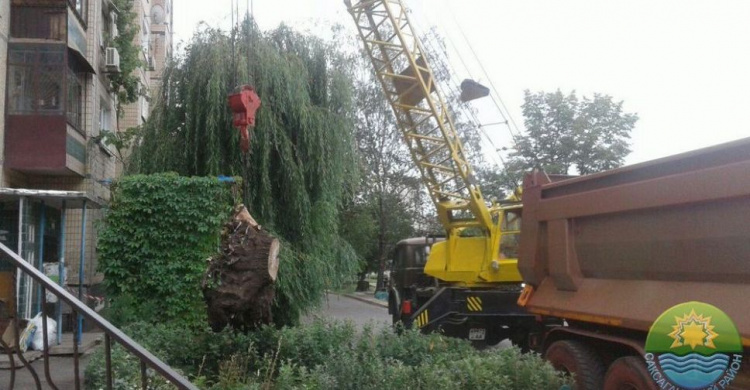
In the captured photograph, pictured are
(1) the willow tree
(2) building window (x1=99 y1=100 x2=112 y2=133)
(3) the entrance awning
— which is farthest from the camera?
(2) building window (x1=99 y1=100 x2=112 y2=133)

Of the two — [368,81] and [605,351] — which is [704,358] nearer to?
[605,351]

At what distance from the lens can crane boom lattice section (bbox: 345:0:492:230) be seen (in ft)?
51.3

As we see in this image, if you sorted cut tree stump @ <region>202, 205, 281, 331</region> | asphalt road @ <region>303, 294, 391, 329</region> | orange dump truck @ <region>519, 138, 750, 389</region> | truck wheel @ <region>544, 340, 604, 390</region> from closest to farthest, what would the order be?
orange dump truck @ <region>519, 138, 750, 389</region>, truck wheel @ <region>544, 340, 604, 390</region>, cut tree stump @ <region>202, 205, 281, 331</region>, asphalt road @ <region>303, 294, 391, 329</region>

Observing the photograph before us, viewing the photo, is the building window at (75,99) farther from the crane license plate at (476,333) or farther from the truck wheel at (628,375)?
the truck wheel at (628,375)

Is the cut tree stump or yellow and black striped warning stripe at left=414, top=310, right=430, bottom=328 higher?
the cut tree stump

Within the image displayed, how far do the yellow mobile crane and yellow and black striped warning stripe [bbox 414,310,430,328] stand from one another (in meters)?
0.02

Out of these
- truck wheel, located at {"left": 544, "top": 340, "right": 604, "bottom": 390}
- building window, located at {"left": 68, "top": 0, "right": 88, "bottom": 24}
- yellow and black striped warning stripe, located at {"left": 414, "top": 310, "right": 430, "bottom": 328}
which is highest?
building window, located at {"left": 68, "top": 0, "right": 88, "bottom": 24}

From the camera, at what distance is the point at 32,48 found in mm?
15852

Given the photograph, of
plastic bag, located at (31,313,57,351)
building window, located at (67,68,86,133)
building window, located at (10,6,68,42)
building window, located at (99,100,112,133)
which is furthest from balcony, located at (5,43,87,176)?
plastic bag, located at (31,313,57,351)

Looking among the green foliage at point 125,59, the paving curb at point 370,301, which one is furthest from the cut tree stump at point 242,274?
the paving curb at point 370,301

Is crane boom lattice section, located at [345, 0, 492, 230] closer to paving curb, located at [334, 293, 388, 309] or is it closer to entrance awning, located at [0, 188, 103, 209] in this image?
entrance awning, located at [0, 188, 103, 209]

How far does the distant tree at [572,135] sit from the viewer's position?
67.2ft

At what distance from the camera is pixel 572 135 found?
21.1 meters

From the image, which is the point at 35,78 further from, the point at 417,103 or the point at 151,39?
the point at 151,39
